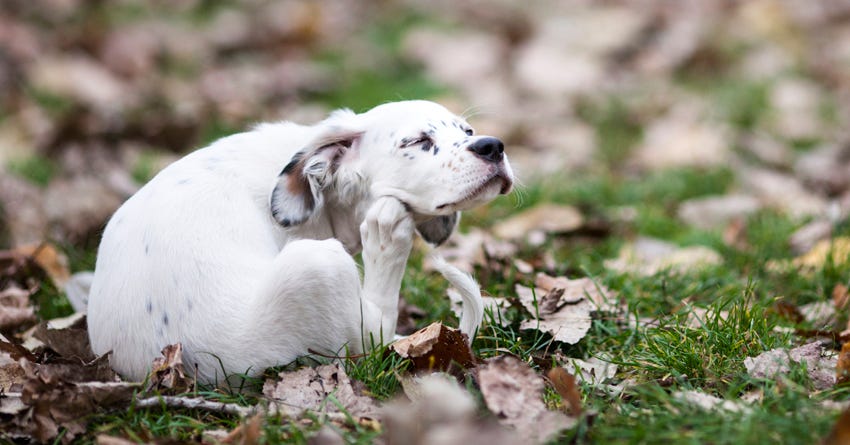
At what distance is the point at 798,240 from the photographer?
4.16m

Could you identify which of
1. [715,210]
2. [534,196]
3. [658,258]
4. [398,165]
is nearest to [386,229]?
[398,165]

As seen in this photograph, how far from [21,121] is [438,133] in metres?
4.72

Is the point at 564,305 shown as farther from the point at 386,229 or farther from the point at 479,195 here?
the point at 386,229

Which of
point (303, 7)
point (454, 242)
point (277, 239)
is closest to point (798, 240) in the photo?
point (454, 242)

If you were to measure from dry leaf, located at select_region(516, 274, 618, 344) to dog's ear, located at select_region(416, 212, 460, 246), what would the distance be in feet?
1.13

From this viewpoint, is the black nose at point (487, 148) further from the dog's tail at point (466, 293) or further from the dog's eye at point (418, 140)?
the dog's tail at point (466, 293)

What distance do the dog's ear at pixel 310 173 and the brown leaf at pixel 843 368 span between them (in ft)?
5.09

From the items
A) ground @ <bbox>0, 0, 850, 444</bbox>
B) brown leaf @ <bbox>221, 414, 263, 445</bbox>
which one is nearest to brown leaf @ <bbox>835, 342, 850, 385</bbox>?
ground @ <bbox>0, 0, 850, 444</bbox>

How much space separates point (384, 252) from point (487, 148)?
434 millimetres

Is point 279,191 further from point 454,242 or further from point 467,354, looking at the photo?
point 454,242

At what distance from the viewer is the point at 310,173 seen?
9.20 feet

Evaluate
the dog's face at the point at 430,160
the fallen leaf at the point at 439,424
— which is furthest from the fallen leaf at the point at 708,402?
the dog's face at the point at 430,160

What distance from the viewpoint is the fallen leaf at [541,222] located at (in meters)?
4.30

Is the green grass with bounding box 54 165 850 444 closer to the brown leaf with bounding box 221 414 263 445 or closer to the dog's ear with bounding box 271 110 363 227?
the brown leaf with bounding box 221 414 263 445
